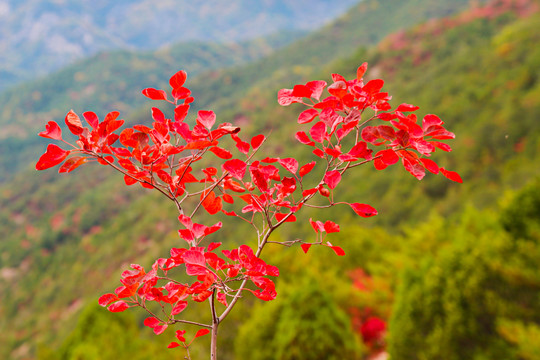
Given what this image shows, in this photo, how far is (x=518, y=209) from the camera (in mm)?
6359

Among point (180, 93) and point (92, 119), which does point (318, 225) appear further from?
point (92, 119)

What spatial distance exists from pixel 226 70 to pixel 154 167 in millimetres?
157549

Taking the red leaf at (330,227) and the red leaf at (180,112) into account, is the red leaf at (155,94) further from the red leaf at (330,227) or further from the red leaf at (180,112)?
the red leaf at (330,227)

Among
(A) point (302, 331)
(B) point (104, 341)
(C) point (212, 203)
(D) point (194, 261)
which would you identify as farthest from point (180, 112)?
(B) point (104, 341)

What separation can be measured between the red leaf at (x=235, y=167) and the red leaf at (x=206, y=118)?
14 centimetres

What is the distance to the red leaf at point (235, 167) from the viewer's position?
122cm

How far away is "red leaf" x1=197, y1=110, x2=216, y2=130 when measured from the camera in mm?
1207

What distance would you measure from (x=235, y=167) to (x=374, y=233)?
18180 millimetres

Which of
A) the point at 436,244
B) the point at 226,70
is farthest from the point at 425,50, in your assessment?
the point at 226,70

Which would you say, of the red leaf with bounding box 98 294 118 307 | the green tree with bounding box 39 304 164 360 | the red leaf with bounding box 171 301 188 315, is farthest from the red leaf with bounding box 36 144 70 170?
the green tree with bounding box 39 304 164 360

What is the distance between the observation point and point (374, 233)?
1823 centimetres

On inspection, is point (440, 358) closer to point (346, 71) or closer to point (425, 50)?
point (346, 71)

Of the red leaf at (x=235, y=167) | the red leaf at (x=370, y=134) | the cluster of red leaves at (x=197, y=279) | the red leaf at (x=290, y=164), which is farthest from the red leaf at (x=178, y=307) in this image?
the red leaf at (x=370, y=134)

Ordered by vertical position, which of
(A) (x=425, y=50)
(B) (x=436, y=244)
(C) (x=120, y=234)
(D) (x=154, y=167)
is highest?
(D) (x=154, y=167)
